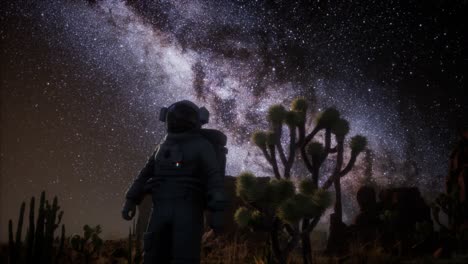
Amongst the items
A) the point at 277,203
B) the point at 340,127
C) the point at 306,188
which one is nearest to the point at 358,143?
the point at 340,127

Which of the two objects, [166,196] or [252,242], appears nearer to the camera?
[166,196]

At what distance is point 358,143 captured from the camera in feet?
23.2

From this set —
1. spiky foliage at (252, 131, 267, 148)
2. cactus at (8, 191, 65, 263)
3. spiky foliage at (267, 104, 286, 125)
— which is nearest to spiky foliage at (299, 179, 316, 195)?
spiky foliage at (252, 131, 267, 148)

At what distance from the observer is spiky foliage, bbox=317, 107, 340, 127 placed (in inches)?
273

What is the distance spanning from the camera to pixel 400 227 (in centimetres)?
1421

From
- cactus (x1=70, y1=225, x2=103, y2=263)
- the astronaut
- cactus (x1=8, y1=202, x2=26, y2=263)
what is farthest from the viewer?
cactus (x1=70, y1=225, x2=103, y2=263)

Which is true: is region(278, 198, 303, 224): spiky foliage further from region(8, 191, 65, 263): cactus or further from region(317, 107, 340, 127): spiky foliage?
region(8, 191, 65, 263): cactus

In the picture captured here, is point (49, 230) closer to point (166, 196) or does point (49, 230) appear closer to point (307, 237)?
point (166, 196)

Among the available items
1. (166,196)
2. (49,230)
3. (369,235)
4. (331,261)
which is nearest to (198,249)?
(166,196)

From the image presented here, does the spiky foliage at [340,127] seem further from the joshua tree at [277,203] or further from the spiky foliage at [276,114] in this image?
the joshua tree at [277,203]

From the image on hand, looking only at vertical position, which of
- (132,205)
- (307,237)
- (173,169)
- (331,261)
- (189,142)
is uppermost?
(189,142)

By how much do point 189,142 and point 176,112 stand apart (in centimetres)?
40

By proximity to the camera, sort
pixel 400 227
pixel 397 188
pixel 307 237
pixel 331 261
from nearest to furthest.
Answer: pixel 307 237, pixel 331 261, pixel 400 227, pixel 397 188

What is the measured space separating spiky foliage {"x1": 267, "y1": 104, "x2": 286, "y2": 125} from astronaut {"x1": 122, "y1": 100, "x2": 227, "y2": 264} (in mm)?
2889
